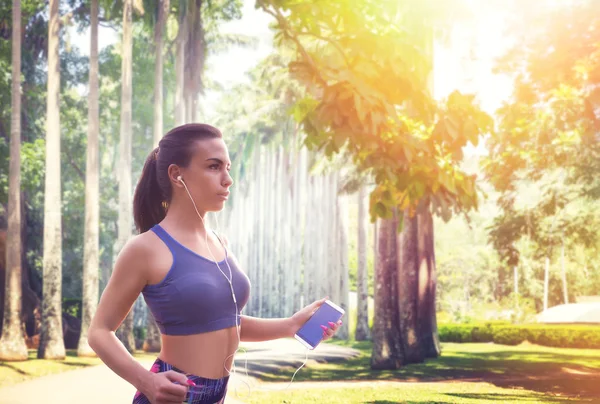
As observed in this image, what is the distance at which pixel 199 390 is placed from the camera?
A: 44.6 inches

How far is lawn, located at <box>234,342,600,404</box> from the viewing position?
5.50m

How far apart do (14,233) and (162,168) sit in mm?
5581

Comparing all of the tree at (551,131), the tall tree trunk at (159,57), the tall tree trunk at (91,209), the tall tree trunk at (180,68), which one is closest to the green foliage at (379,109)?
the tree at (551,131)

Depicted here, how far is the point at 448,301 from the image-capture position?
13.9 metres

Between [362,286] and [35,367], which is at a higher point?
[362,286]

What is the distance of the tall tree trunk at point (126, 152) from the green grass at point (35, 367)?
0.61 metres

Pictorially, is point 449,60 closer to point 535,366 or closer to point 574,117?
point 574,117

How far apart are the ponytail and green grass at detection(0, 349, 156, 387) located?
193 inches

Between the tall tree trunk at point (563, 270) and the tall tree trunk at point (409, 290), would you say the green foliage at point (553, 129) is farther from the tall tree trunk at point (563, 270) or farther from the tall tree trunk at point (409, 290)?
the tall tree trunk at point (409, 290)

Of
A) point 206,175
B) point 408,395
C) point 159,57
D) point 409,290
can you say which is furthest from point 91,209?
point 206,175

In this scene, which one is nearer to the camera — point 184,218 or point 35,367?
point 184,218

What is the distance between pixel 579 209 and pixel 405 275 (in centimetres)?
182

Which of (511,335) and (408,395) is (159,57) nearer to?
(408,395)

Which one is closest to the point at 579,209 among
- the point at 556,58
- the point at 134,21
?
the point at 556,58
